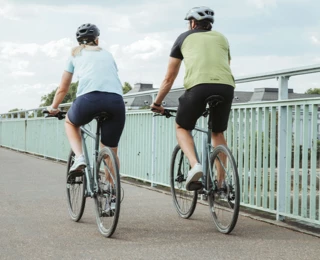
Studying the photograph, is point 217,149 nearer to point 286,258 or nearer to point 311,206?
point 311,206

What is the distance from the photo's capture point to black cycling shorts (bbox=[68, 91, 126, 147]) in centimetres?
531

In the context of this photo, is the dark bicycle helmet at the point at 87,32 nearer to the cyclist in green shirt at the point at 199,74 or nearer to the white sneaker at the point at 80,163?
the cyclist in green shirt at the point at 199,74

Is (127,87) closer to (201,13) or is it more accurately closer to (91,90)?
(201,13)

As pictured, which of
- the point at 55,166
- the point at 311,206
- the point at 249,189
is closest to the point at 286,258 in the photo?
the point at 311,206

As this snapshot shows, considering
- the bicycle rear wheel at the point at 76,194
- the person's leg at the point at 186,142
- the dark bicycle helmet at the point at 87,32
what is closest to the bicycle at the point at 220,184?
the person's leg at the point at 186,142

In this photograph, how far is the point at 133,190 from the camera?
8.68 meters

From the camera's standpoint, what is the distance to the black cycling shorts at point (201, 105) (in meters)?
5.19

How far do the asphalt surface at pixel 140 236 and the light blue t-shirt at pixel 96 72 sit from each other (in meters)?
1.19

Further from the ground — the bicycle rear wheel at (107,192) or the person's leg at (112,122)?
the person's leg at (112,122)

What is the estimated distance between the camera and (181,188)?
6238mm

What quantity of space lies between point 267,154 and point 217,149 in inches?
37.7

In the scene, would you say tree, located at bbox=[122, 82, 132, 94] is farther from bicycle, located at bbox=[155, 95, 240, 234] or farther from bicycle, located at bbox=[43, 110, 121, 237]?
bicycle, located at bbox=[155, 95, 240, 234]

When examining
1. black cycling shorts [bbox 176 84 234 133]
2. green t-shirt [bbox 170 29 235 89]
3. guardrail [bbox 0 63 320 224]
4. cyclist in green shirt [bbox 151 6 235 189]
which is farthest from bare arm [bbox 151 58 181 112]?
guardrail [bbox 0 63 320 224]

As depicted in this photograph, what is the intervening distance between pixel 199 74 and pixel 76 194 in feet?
5.69
